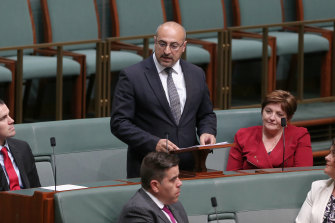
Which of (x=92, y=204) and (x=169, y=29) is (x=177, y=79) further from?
(x=92, y=204)

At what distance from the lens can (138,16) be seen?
2.59m

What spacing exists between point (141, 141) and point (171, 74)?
172 millimetres

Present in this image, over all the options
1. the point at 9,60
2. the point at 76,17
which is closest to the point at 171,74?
the point at 9,60

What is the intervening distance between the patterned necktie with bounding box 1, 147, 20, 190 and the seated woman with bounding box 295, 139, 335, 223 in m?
0.55

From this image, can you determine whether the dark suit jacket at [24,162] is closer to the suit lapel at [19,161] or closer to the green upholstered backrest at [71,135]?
the suit lapel at [19,161]

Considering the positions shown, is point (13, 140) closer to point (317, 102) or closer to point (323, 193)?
point (323, 193)

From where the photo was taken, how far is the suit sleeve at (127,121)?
1.64 metres

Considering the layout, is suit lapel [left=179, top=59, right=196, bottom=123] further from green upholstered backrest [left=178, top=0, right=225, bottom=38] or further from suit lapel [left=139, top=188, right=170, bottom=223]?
green upholstered backrest [left=178, top=0, right=225, bottom=38]

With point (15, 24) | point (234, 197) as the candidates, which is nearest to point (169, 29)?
point (234, 197)

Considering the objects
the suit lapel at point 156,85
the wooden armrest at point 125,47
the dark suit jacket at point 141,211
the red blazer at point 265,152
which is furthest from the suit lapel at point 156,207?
the wooden armrest at point 125,47

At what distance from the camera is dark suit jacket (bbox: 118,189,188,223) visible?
143 centimetres

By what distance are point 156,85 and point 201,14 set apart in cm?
102

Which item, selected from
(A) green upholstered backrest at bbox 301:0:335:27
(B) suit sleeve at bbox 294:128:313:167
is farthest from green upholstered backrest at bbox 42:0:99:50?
(B) suit sleeve at bbox 294:128:313:167

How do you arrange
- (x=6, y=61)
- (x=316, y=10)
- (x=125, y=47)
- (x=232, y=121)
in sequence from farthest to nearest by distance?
(x=316, y=10)
(x=125, y=47)
(x=6, y=61)
(x=232, y=121)
